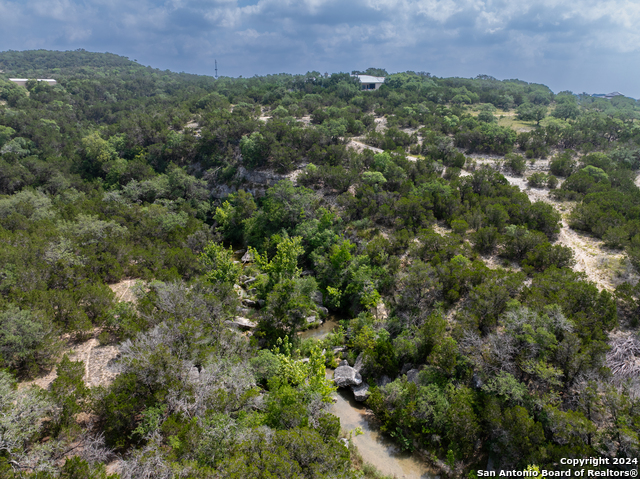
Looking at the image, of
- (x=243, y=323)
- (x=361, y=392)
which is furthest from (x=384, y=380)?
(x=243, y=323)

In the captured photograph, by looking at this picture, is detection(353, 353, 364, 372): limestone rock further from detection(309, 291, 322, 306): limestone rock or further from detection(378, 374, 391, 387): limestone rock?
detection(309, 291, 322, 306): limestone rock

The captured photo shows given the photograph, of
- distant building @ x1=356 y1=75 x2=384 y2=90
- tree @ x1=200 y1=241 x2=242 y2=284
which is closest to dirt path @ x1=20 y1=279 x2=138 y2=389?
tree @ x1=200 y1=241 x2=242 y2=284

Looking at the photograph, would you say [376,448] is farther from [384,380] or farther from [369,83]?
[369,83]

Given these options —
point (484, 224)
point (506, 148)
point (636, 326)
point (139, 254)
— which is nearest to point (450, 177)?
point (484, 224)

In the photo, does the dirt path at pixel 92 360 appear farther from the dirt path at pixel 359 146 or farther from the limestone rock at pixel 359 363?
the dirt path at pixel 359 146

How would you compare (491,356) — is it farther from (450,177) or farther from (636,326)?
(450,177)

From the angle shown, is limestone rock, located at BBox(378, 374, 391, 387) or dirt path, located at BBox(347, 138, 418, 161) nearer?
limestone rock, located at BBox(378, 374, 391, 387)

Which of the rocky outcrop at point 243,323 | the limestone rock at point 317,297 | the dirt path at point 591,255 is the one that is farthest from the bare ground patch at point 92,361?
the dirt path at point 591,255
